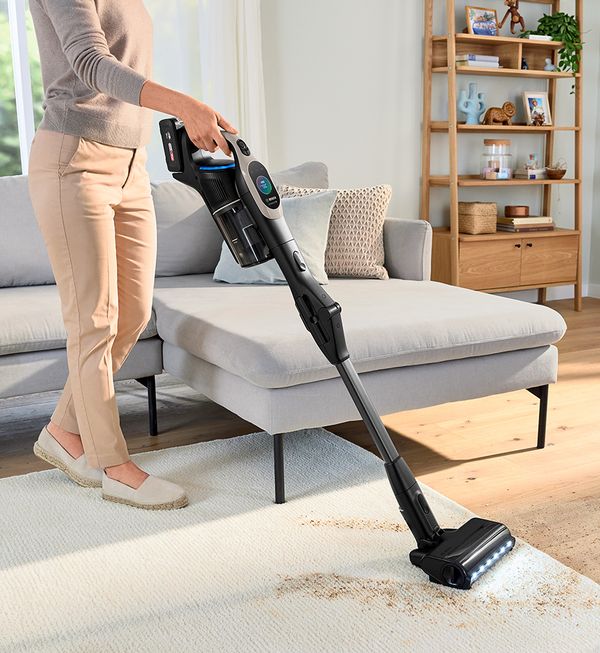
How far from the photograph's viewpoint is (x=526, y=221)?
15.5 feet

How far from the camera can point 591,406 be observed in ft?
9.72

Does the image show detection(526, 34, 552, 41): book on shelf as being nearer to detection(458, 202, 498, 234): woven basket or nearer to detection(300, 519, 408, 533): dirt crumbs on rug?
detection(458, 202, 498, 234): woven basket

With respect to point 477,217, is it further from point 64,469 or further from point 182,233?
point 64,469

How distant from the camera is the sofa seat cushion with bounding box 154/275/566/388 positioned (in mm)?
2055

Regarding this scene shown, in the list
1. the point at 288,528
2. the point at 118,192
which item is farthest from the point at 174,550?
the point at 118,192

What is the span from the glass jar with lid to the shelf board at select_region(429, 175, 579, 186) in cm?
4

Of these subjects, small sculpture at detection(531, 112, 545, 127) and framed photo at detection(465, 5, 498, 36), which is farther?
small sculpture at detection(531, 112, 545, 127)

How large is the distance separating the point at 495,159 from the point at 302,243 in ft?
7.05

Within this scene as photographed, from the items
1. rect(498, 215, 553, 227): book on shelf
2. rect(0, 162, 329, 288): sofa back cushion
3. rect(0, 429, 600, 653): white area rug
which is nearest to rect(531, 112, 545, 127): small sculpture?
rect(498, 215, 553, 227): book on shelf

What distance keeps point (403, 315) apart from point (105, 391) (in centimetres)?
81

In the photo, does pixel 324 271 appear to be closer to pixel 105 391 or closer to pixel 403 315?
pixel 403 315

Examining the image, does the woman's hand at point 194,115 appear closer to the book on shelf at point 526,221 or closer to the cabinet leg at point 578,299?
the book on shelf at point 526,221

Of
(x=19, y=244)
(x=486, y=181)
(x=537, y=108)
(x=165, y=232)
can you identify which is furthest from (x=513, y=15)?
(x=19, y=244)

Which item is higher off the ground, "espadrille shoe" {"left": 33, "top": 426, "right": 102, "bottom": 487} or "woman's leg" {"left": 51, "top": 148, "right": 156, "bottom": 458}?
"woman's leg" {"left": 51, "top": 148, "right": 156, "bottom": 458}
